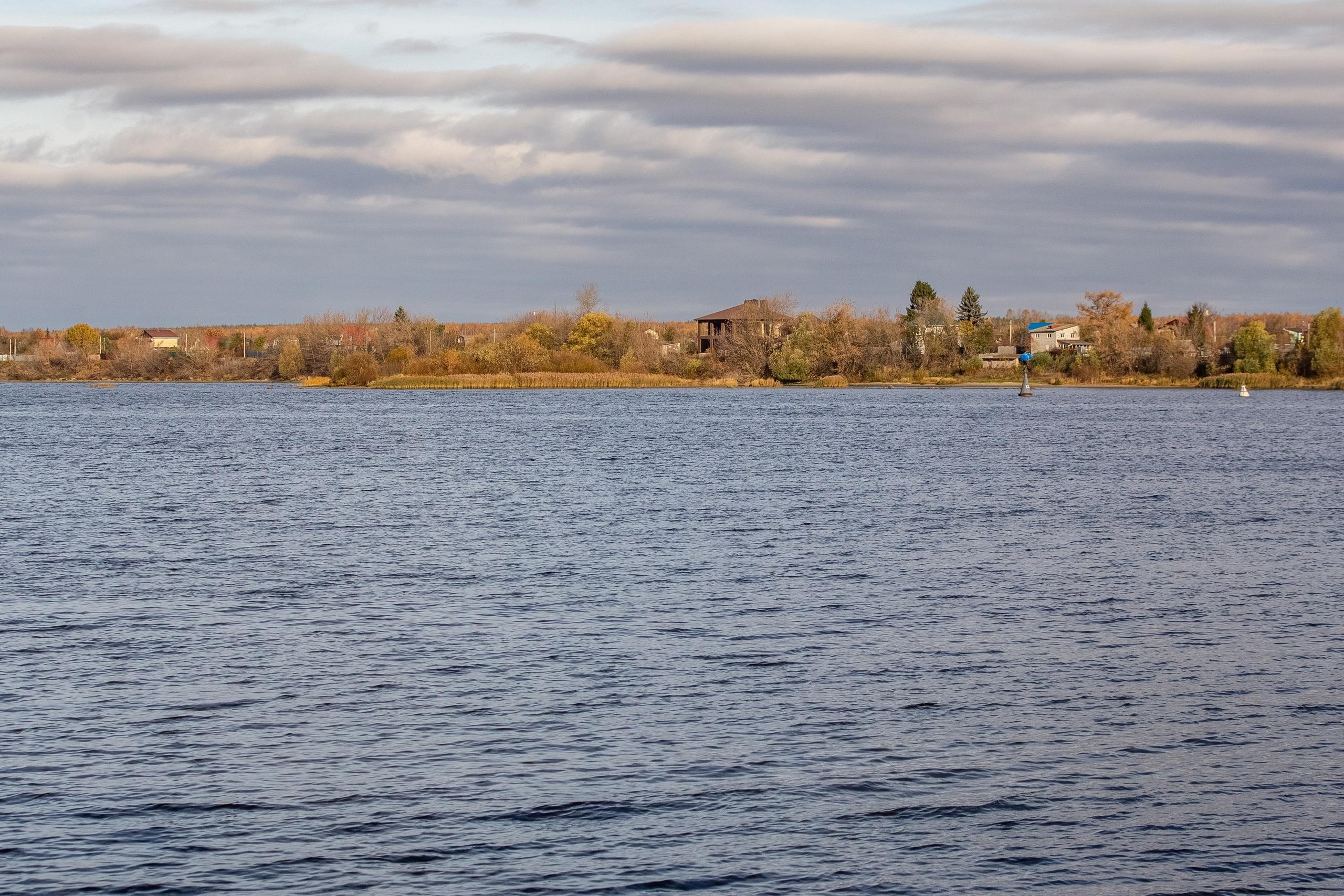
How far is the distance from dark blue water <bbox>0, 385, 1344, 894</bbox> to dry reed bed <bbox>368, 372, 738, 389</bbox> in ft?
363

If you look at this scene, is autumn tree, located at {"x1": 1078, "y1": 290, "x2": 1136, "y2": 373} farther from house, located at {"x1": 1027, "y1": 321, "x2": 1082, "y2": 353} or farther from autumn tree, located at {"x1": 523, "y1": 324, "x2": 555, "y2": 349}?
autumn tree, located at {"x1": 523, "y1": 324, "x2": 555, "y2": 349}

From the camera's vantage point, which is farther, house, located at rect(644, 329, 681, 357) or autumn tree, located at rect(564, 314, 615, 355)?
house, located at rect(644, 329, 681, 357)

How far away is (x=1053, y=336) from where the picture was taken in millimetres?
180625

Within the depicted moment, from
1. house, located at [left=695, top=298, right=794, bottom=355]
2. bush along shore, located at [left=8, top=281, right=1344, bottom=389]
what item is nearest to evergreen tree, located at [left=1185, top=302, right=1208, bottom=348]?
bush along shore, located at [left=8, top=281, right=1344, bottom=389]

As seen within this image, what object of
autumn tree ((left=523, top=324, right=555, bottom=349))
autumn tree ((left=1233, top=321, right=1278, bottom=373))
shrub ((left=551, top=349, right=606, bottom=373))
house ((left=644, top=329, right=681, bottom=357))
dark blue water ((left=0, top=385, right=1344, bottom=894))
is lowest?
dark blue water ((left=0, top=385, right=1344, bottom=894))

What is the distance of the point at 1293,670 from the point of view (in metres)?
18.0

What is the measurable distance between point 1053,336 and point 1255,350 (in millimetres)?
35387

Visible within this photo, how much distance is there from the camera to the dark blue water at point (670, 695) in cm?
1159

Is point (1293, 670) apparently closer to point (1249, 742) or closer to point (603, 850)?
point (1249, 742)

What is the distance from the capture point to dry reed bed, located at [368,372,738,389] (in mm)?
150375

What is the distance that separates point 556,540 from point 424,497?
1175 cm

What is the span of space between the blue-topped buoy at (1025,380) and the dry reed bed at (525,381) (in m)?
40.1

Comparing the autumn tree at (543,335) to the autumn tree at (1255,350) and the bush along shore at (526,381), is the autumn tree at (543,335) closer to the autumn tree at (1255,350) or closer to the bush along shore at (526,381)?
the bush along shore at (526,381)

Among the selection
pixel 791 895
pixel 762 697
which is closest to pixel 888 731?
pixel 762 697
